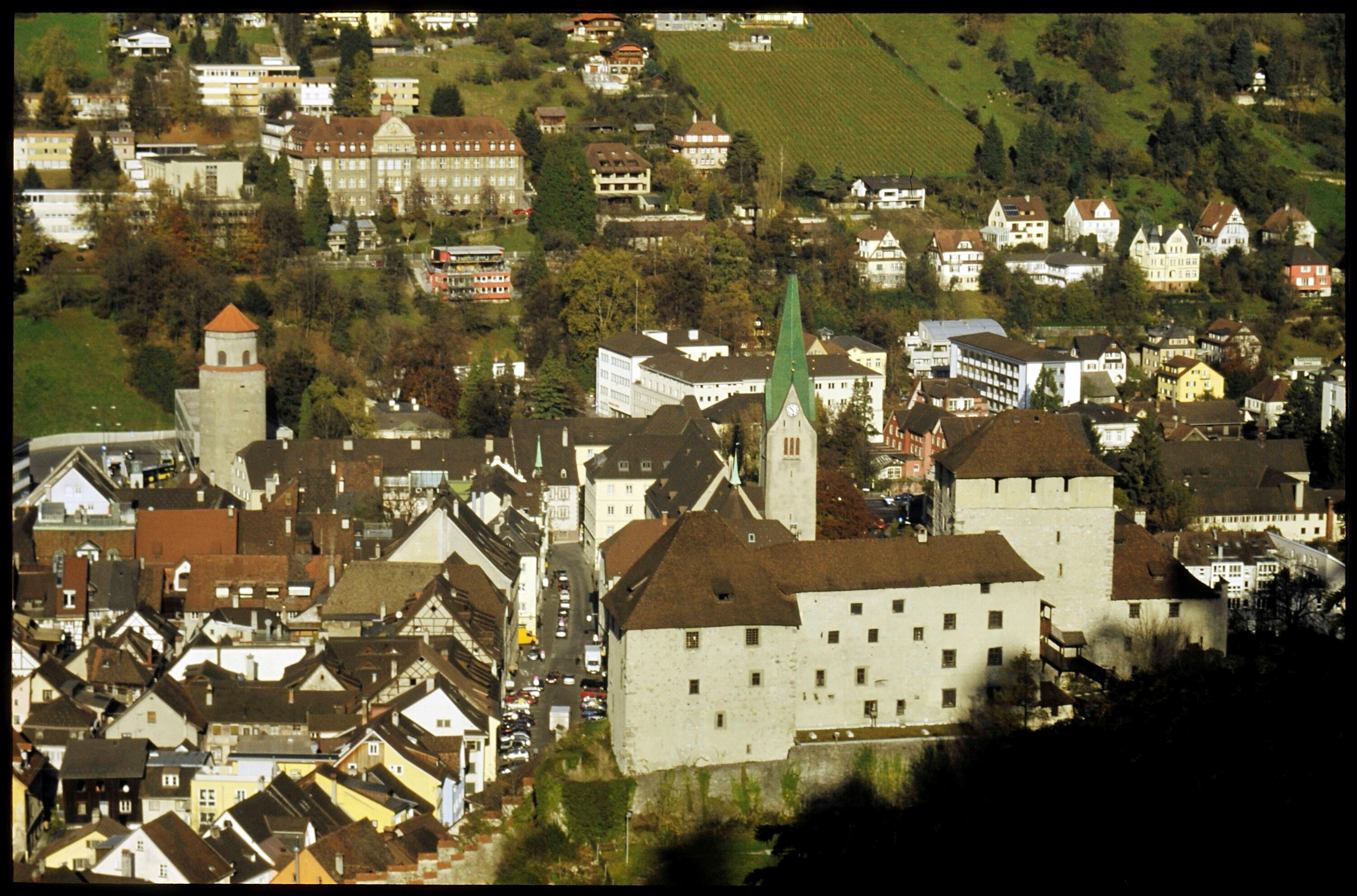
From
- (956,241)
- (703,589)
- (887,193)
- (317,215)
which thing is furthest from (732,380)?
(703,589)

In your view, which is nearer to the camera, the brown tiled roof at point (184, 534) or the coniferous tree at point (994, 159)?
the brown tiled roof at point (184, 534)

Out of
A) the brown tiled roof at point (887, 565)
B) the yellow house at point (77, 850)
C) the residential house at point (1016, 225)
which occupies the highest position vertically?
the residential house at point (1016, 225)

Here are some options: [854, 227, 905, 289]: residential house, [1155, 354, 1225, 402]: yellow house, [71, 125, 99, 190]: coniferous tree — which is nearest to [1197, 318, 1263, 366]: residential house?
[1155, 354, 1225, 402]: yellow house

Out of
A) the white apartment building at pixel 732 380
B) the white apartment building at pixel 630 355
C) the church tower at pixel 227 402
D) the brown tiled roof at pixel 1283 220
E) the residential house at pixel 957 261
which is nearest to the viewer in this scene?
the church tower at pixel 227 402

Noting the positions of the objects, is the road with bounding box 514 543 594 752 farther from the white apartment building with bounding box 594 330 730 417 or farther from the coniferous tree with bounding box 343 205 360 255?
the coniferous tree with bounding box 343 205 360 255

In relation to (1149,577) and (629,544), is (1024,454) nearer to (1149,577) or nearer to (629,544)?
(1149,577)

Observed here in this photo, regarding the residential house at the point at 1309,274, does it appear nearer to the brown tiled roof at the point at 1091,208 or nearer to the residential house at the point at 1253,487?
the brown tiled roof at the point at 1091,208

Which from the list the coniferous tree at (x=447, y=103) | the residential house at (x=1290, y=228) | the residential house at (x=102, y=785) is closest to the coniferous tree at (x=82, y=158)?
the coniferous tree at (x=447, y=103)
